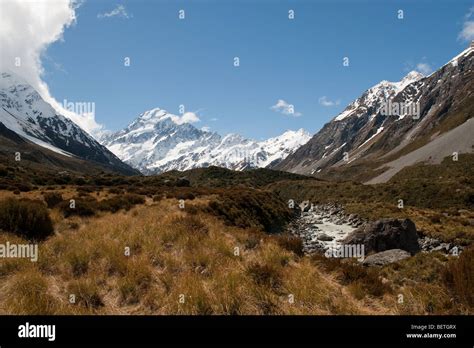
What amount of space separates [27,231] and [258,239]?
8657mm

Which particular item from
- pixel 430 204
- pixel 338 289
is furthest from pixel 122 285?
pixel 430 204

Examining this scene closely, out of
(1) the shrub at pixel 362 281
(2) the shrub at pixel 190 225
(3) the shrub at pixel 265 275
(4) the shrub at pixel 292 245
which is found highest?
(2) the shrub at pixel 190 225

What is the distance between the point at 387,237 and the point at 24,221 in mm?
19714

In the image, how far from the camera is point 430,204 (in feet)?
188

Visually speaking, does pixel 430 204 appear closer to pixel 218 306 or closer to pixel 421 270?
pixel 421 270

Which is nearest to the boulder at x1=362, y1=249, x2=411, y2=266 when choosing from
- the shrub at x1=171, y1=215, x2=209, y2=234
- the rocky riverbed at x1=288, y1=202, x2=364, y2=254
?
the rocky riverbed at x1=288, y1=202, x2=364, y2=254

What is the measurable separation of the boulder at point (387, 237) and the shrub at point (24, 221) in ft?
57.9

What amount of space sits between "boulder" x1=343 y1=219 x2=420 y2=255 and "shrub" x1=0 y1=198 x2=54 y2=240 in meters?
17.7

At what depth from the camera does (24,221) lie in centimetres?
1345

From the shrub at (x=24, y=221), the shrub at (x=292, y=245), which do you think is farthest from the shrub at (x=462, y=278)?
the shrub at (x=24, y=221)

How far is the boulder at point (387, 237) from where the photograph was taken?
22016 mm

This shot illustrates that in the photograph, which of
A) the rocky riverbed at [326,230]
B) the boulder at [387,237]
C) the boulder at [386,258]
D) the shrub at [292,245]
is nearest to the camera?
the shrub at [292,245]

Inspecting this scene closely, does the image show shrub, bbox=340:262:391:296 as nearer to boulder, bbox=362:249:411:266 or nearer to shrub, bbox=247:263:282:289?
shrub, bbox=247:263:282:289

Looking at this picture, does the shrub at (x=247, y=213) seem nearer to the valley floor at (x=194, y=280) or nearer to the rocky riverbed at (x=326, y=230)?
the rocky riverbed at (x=326, y=230)
